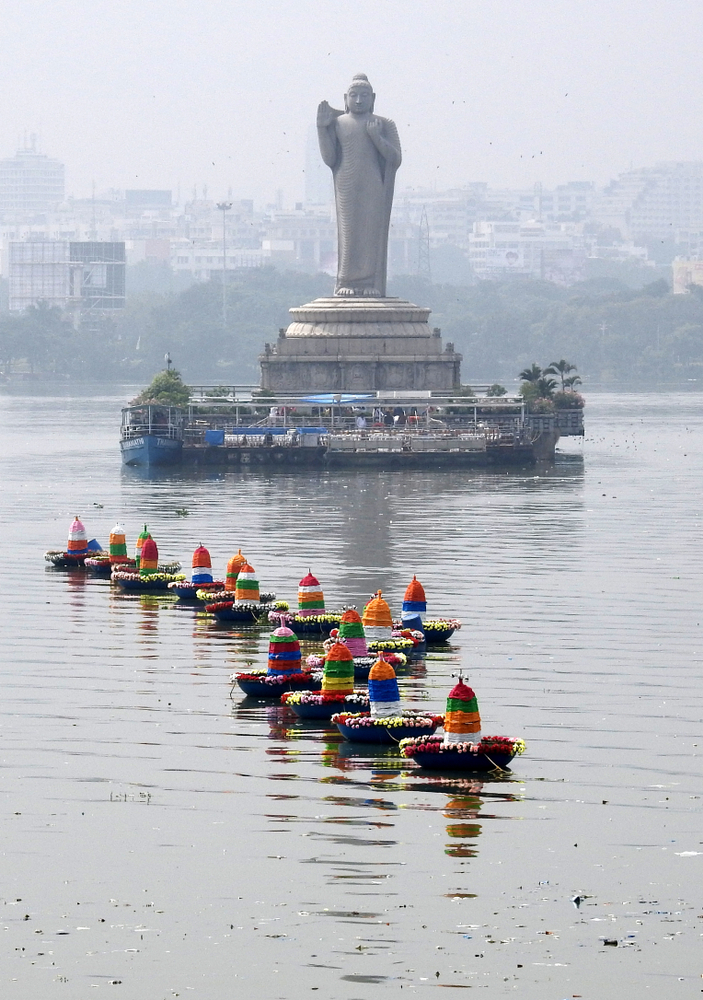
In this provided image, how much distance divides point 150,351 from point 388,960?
6230 inches

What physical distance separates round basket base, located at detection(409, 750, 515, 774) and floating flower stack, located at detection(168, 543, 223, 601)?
481 inches

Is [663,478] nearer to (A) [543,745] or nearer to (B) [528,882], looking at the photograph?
(A) [543,745]

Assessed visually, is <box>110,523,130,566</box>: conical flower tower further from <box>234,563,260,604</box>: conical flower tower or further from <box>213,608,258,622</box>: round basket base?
<box>234,563,260,604</box>: conical flower tower

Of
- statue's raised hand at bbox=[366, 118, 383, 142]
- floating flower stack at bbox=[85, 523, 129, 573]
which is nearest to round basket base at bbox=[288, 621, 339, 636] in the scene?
floating flower stack at bbox=[85, 523, 129, 573]

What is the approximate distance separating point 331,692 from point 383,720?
1404 millimetres

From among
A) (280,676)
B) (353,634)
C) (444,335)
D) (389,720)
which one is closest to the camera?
(389,720)

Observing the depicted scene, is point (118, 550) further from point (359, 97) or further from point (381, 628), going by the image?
point (359, 97)

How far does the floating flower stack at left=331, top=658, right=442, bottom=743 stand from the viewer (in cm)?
2127

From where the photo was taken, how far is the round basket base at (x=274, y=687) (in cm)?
2397

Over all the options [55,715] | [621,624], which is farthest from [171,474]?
[55,715]

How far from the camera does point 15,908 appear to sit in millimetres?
16312

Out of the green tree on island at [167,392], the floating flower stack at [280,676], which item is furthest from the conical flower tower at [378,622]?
the green tree on island at [167,392]

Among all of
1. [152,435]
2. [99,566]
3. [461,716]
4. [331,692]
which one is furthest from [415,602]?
[152,435]

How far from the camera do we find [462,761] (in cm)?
2038
